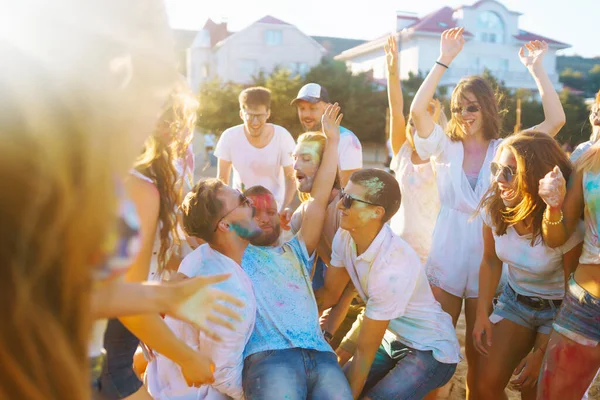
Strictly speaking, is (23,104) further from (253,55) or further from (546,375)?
(253,55)

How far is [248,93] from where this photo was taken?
5.35 meters

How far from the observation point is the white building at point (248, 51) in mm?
43781

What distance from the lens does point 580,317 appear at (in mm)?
2752

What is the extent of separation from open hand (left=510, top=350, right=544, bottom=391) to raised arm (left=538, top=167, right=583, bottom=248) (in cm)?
61

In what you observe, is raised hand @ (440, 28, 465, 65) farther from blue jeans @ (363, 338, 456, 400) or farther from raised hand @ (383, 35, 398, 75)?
blue jeans @ (363, 338, 456, 400)

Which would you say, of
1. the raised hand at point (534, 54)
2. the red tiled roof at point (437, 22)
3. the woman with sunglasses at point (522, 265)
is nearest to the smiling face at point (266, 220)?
the woman with sunglasses at point (522, 265)

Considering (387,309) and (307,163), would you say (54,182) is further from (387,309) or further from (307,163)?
(307,163)

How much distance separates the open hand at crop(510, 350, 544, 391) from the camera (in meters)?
3.11

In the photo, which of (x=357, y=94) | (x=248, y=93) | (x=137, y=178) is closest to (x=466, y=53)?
(x=357, y=94)

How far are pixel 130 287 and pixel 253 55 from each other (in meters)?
44.5

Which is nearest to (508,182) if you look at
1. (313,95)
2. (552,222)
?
(552,222)

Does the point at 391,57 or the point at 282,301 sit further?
the point at 391,57

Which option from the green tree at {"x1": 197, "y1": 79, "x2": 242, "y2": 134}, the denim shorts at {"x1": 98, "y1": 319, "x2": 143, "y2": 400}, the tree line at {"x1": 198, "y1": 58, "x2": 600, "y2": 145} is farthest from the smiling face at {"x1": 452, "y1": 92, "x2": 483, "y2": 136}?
the green tree at {"x1": 197, "y1": 79, "x2": 242, "y2": 134}

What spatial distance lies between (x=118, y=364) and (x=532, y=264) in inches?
84.2
